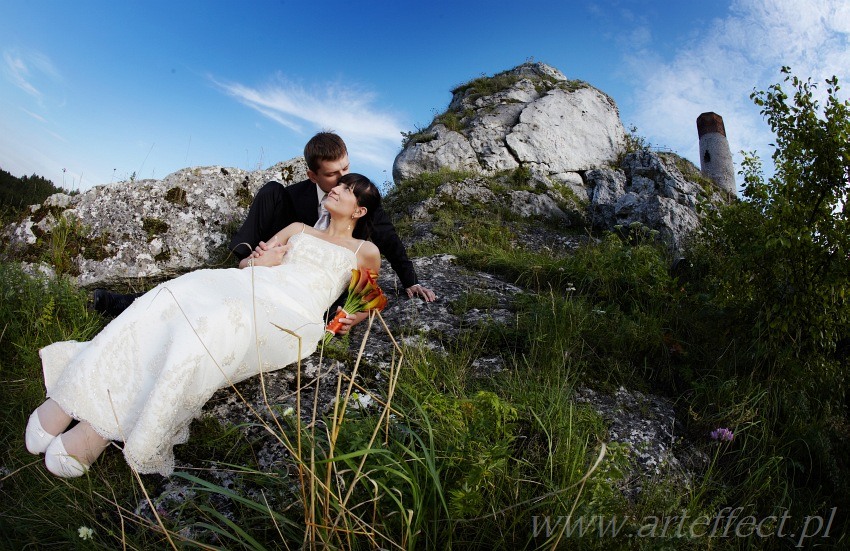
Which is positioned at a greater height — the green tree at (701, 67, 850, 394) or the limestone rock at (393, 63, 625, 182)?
the limestone rock at (393, 63, 625, 182)

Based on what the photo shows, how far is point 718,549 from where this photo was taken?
2.32 metres

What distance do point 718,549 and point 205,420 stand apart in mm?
2881

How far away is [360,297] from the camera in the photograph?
14.1 feet

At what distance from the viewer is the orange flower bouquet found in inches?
163

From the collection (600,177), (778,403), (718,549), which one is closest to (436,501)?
(718,549)

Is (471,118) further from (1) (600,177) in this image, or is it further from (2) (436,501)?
(2) (436,501)

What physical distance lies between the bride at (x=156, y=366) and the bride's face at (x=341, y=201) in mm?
1258

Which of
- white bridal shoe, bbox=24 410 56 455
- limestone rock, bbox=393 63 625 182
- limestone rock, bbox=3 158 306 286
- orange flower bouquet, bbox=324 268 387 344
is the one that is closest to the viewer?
white bridal shoe, bbox=24 410 56 455

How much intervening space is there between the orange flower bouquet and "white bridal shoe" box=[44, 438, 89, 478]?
185 centimetres

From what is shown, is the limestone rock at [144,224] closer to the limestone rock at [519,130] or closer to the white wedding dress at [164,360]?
the white wedding dress at [164,360]

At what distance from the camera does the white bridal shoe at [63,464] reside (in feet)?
8.98

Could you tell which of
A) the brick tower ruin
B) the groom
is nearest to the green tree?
the groom

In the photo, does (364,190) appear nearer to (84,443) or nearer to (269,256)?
(269,256)

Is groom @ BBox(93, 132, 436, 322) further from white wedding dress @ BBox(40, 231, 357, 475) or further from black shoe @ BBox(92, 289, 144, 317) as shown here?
white wedding dress @ BBox(40, 231, 357, 475)
